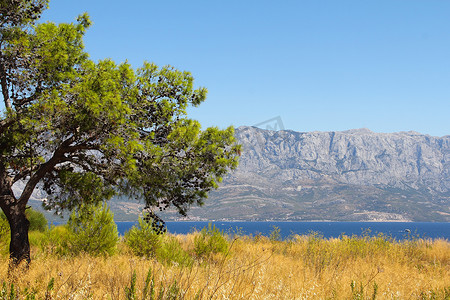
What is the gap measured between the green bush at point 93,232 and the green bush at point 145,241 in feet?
4.19

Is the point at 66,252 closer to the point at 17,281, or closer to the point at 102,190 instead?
the point at 102,190

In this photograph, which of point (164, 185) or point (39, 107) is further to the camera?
point (164, 185)

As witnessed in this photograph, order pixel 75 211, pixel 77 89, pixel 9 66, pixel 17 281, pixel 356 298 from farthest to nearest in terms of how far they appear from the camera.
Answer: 1. pixel 75 211
2. pixel 9 66
3. pixel 77 89
4. pixel 17 281
5. pixel 356 298

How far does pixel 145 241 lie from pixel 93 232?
2.17m

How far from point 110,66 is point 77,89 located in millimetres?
1523

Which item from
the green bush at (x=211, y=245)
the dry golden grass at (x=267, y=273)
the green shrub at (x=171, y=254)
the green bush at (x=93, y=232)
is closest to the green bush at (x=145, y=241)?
the dry golden grass at (x=267, y=273)

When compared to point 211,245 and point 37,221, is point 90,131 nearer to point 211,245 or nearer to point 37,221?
point 211,245

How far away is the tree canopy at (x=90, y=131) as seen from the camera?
9023mm

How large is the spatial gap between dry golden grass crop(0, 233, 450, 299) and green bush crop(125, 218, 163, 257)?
51cm

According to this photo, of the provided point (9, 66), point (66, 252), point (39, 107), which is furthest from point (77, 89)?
point (66, 252)

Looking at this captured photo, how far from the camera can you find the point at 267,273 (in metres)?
9.58

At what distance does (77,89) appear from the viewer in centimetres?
899

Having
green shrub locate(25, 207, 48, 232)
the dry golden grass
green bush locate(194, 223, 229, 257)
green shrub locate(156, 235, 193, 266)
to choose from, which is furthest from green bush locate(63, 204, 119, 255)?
green shrub locate(25, 207, 48, 232)

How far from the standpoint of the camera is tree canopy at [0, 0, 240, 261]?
9.02m
